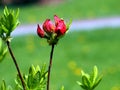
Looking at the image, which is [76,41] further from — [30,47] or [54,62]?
[54,62]

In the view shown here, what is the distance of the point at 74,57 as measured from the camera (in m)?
10.1

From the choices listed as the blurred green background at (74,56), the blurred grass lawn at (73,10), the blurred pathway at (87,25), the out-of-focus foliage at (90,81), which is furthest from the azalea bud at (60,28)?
the blurred grass lawn at (73,10)

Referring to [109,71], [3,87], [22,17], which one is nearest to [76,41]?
[109,71]

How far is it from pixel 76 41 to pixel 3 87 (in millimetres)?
10333

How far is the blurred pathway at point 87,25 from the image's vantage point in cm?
1471

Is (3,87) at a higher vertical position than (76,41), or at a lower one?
higher

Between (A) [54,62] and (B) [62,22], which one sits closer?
(B) [62,22]

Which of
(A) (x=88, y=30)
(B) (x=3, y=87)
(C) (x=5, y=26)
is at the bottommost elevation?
(A) (x=88, y=30)

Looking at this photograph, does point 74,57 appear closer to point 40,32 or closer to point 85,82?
point 85,82

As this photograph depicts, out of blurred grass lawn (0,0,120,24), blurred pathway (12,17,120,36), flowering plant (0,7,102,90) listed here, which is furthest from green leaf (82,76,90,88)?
blurred grass lawn (0,0,120,24)

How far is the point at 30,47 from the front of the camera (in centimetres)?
1161

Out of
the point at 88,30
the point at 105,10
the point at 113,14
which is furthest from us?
the point at 105,10

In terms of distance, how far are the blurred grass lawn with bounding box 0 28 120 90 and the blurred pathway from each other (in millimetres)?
1226

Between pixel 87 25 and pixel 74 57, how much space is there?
17.7 ft
